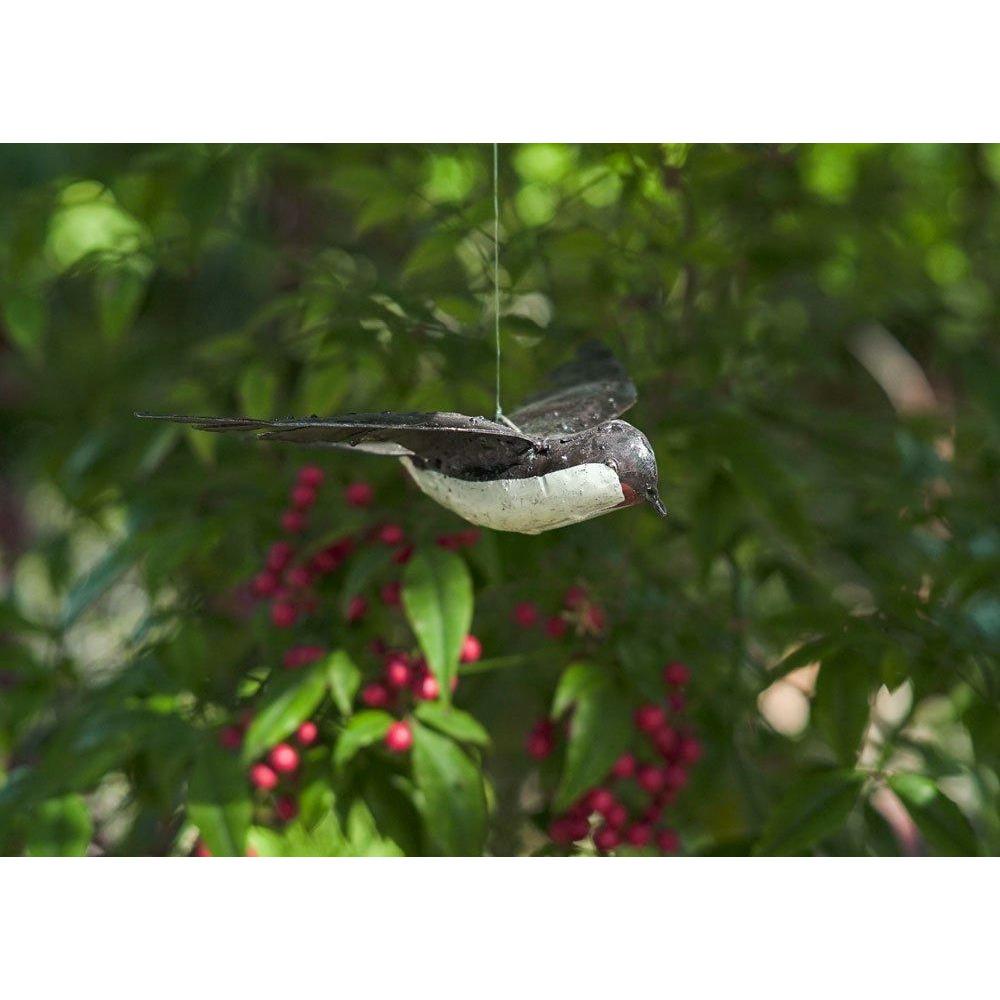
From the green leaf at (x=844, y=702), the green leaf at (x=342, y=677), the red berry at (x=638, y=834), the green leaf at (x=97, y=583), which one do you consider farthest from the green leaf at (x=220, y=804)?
the green leaf at (x=844, y=702)

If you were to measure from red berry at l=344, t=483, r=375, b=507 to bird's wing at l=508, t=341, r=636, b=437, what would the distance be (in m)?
0.31

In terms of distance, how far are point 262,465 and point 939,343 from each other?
1023mm

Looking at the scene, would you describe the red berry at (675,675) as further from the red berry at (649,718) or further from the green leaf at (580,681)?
the green leaf at (580,681)

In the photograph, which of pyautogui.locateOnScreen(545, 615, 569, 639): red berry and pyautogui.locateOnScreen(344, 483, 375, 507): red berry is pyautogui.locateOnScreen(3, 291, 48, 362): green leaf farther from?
pyautogui.locateOnScreen(545, 615, 569, 639): red berry

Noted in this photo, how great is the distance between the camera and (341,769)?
3.50 feet

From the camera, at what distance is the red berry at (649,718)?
48.7 inches

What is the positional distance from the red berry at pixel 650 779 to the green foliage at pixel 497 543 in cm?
4

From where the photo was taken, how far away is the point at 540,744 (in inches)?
50.1

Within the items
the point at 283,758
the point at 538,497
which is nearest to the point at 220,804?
the point at 283,758

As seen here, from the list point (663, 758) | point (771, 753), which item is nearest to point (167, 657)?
point (663, 758)

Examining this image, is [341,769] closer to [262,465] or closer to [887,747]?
[262,465]

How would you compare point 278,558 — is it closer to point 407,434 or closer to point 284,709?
point 284,709

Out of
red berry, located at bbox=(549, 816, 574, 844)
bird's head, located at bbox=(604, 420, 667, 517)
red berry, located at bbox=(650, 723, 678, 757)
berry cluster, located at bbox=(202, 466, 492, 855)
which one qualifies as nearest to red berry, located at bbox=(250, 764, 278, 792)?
berry cluster, located at bbox=(202, 466, 492, 855)

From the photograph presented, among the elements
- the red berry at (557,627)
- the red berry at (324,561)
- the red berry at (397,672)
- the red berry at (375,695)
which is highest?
the red berry at (324,561)
